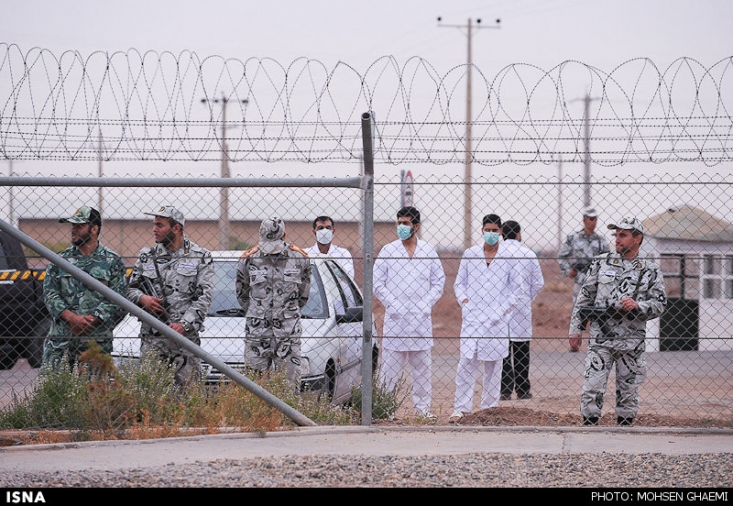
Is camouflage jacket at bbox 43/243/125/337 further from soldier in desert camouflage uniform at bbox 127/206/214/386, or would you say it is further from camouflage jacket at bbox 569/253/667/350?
camouflage jacket at bbox 569/253/667/350

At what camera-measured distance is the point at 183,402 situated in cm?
721

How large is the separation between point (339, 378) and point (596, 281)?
235 cm

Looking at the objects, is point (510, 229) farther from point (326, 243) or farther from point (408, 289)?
point (326, 243)

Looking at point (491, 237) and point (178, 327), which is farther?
point (491, 237)

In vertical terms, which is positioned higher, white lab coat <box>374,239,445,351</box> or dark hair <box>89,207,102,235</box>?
dark hair <box>89,207,102,235</box>

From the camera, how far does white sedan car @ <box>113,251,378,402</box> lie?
321 inches

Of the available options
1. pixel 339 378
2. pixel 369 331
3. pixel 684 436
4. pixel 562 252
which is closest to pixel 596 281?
pixel 684 436

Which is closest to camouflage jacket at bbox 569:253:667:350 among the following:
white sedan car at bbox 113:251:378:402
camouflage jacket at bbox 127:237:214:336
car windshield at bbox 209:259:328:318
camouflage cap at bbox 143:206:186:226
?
white sedan car at bbox 113:251:378:402

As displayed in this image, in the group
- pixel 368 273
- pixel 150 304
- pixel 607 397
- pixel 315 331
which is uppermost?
pixel 368 273

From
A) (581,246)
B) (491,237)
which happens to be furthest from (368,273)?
(581,246)

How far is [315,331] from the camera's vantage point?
8477 mm

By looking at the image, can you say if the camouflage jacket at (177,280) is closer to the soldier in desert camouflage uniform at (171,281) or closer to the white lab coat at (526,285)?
the soldier in desert camouflage uniform at (171,281)

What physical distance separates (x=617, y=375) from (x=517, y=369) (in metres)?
3.58
